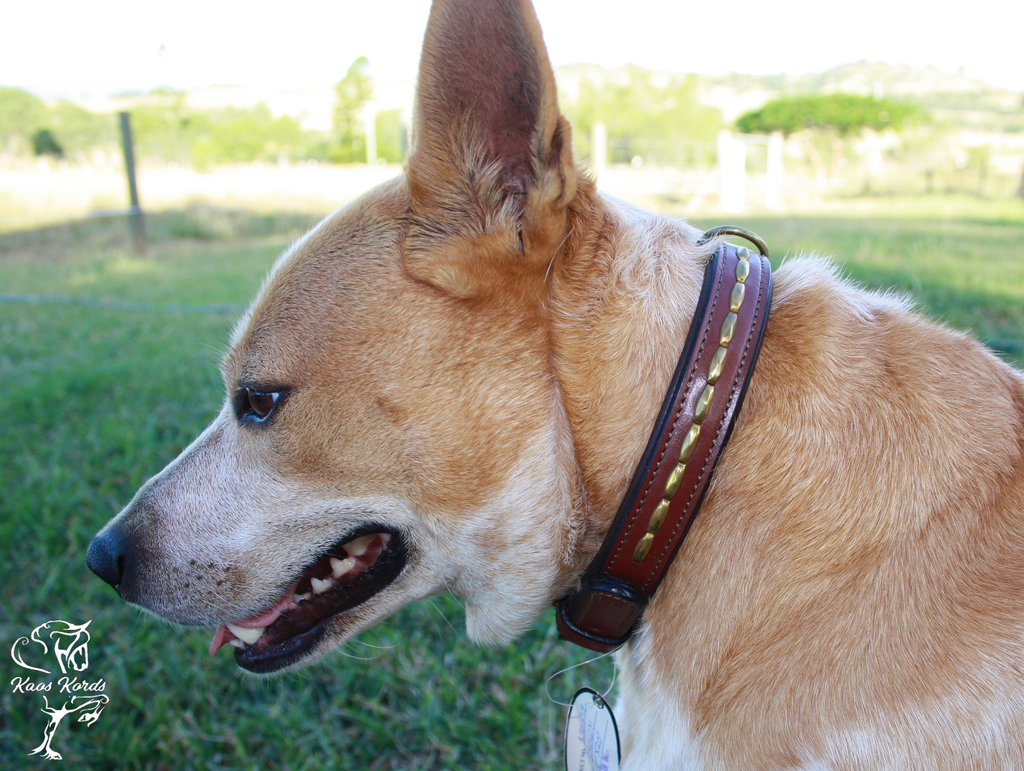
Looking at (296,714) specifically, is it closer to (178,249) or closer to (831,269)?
(831,269)

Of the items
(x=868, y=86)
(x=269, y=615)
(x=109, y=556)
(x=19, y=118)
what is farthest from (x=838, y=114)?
(x=868, y=86)

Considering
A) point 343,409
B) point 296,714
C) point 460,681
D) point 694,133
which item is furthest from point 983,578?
point 694,133

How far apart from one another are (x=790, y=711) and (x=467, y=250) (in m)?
1.21

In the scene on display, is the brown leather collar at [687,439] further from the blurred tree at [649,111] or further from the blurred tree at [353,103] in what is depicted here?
the blurred tree at [649,111]

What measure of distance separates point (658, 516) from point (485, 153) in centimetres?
93

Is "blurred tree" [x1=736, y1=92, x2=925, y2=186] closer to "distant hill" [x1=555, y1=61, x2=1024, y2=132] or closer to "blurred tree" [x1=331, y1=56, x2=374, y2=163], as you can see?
"distant hill" [x1=555, y1=61, x2=1024, y2=132]

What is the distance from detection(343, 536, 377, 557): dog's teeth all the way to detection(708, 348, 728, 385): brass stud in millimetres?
1018

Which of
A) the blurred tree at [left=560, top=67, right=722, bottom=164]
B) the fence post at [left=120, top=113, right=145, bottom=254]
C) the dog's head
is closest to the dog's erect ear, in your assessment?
the dog's head

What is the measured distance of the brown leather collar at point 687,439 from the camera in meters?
1.44

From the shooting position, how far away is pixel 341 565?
1947 mm

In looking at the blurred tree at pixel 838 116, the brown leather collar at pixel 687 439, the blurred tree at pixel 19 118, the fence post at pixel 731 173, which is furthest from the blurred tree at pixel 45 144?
the blurred tree at pixel 838 116

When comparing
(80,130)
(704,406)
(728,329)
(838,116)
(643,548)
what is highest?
(838,116)

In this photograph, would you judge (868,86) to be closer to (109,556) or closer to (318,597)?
(318,597)

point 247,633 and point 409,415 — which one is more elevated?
point 409,415
